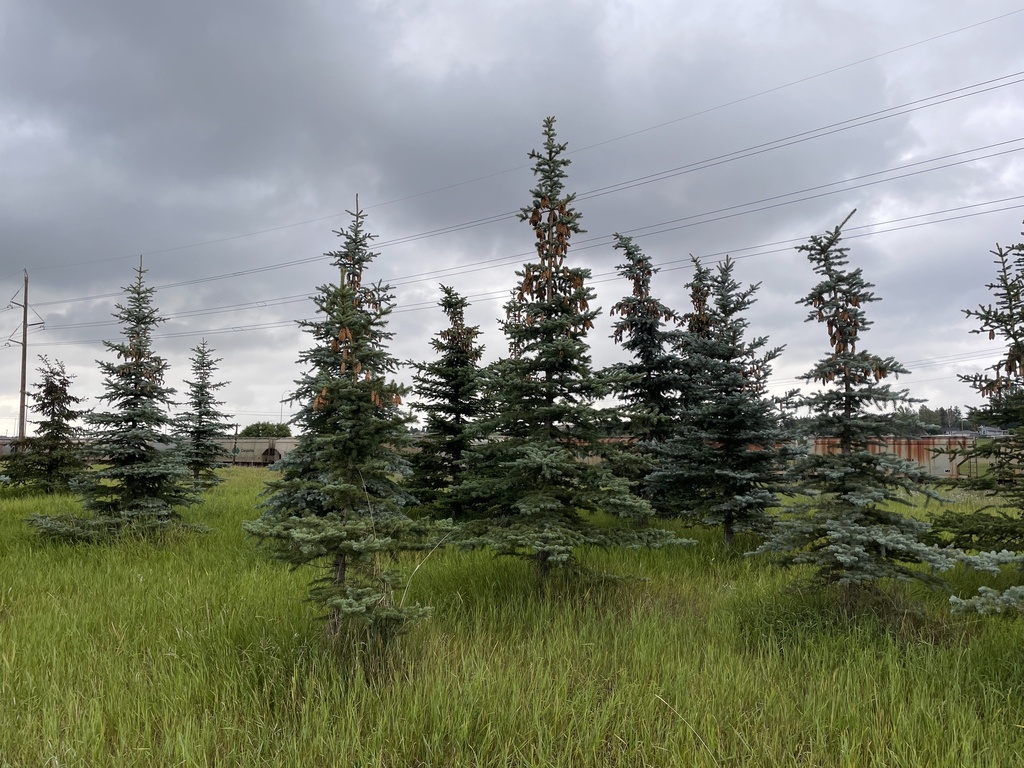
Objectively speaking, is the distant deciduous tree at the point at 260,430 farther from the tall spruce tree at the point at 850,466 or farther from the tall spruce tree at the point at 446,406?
the tall spruce tree at the point at 850,466

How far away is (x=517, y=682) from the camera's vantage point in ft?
14.9

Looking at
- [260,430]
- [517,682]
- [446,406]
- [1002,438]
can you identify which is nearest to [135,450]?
[446,406]

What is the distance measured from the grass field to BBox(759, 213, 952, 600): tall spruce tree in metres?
0.59

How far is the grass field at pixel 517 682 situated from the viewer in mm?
3922

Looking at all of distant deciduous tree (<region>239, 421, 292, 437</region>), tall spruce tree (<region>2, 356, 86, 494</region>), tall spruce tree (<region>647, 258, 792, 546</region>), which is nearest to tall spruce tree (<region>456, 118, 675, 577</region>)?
tall spruce tree (<region>647, 258, 792, 546</region>)

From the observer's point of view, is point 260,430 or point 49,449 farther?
point 260,430

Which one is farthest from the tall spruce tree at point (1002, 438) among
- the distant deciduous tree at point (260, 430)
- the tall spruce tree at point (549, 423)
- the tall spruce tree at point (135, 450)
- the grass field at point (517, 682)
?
the distant deciduous tree at point (260, 430)

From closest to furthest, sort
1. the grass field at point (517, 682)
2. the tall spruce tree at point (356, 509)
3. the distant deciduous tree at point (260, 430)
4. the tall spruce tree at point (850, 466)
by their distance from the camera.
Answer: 1. the grass field at point (517, 682)
2. the tall spruce tree at point (356, 509)
3. the tall spruce tree at point (850, 466)
4. the distant deciduous tree at point (260, 430)

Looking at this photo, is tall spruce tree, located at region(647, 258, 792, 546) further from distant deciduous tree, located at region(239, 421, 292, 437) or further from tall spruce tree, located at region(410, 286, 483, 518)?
distant deciduous tree, located at region(239, 421, 292, 437)

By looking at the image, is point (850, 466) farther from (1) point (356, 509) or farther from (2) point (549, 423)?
(1) point (356, 509)

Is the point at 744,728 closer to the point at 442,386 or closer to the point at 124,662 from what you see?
the point at 124,662

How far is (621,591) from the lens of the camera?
301 inches

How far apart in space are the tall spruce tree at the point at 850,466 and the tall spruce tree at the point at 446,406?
8.02m

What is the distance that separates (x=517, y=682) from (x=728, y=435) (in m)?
8.27
